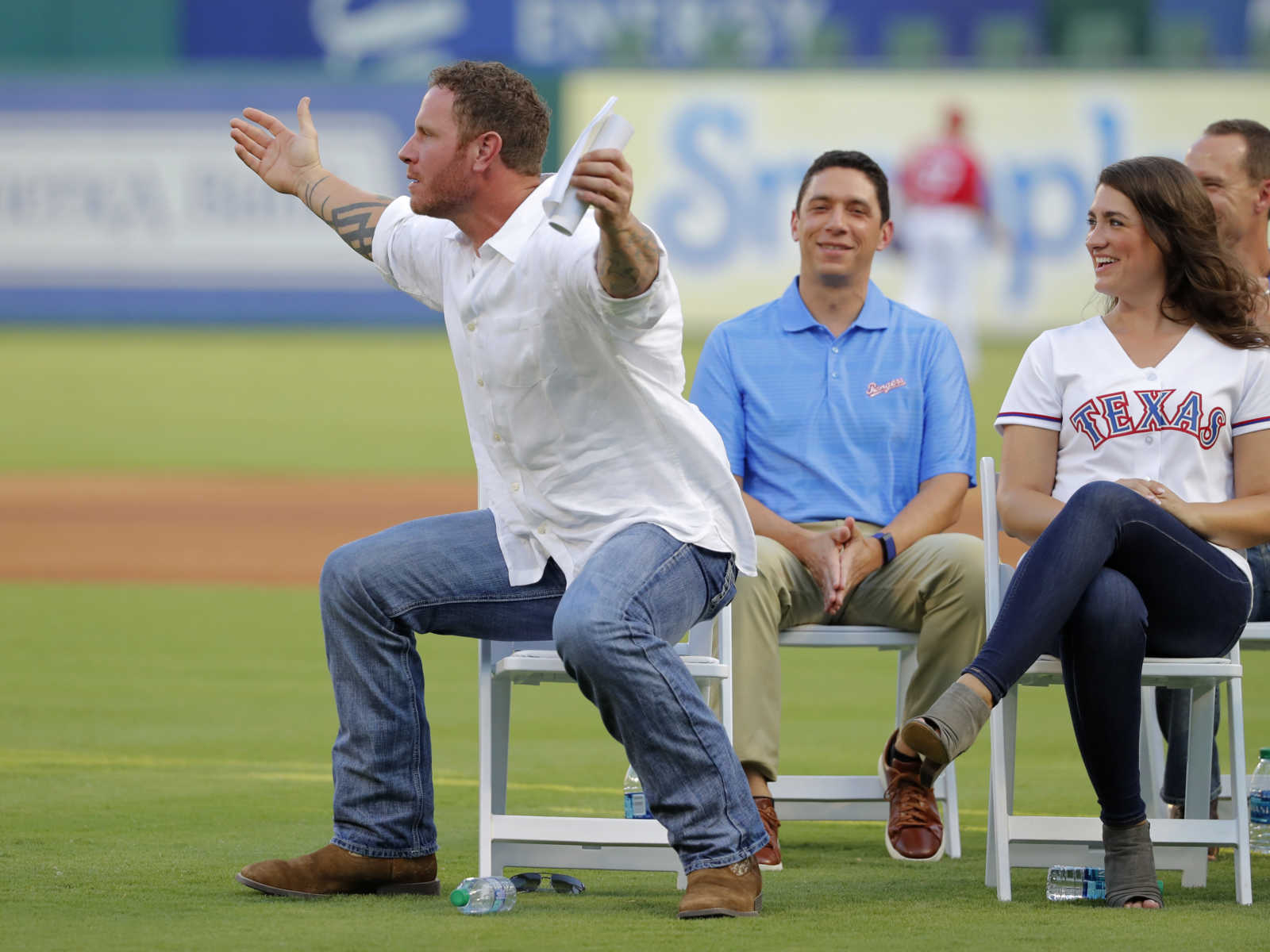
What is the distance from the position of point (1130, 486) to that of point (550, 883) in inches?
62.8

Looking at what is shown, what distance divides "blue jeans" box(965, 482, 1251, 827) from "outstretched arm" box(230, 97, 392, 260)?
1.79 meters

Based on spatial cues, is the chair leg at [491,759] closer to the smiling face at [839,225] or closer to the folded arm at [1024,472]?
the folded arm at [1024,472]

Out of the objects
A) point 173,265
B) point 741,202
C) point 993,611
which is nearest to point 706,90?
point 741,202

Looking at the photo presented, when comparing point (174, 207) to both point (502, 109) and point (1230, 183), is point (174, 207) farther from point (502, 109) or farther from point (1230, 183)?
point (502, 109)

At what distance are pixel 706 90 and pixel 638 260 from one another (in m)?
16.8

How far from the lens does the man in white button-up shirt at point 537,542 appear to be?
3.76m

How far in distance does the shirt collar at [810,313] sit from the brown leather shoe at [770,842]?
1451 millimetres

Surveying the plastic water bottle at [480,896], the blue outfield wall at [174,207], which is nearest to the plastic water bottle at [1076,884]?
the plastic water bottle at [480,896]

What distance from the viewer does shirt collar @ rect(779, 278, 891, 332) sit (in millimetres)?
5340

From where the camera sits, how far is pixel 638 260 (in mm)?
3564

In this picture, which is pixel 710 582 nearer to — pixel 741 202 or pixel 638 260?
pixel 638 260

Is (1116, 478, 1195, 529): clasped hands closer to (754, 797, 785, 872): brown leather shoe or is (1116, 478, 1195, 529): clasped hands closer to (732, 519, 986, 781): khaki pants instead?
(732, 519, 986, 781): khaki pants

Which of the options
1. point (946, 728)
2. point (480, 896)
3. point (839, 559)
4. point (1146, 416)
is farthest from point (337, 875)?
point (1146, 416)

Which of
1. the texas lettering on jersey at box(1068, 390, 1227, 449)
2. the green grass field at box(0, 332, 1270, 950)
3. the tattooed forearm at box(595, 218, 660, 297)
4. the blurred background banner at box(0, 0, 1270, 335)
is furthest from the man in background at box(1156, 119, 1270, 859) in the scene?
the blurred background banner at box(0, 0, 1270, 335)
